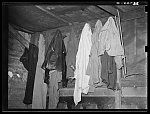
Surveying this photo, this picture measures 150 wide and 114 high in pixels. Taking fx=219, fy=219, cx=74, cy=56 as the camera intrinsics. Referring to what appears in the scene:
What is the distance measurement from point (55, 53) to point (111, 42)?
1.88ft

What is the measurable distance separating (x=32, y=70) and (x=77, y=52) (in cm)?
51

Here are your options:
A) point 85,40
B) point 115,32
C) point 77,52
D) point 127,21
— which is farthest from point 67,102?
point 127,21

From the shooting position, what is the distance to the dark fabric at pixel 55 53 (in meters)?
2.18

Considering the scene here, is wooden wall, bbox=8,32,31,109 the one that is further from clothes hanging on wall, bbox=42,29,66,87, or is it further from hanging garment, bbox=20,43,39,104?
clothes hanging on wall, bbox=42,29,66,87

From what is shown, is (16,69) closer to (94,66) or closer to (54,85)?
(54,85)

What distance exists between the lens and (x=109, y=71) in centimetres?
203

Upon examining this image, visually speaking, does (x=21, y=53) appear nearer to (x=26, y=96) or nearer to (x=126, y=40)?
(x=26, y=96)

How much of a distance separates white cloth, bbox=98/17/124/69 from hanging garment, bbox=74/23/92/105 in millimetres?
134

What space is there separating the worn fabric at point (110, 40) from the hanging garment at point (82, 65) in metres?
0.13

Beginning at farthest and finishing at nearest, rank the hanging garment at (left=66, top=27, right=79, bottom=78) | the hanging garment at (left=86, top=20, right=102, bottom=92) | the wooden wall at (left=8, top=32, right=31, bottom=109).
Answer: the hanging garment at (left=66, top=27, right=79, bottom=78) → the hanging garment at (left=86, top=20, right=102, bottom=92) → the wooden wall at (left=8, top=32, right=31, bottom=109)

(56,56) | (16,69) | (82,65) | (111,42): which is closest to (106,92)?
(82,65)

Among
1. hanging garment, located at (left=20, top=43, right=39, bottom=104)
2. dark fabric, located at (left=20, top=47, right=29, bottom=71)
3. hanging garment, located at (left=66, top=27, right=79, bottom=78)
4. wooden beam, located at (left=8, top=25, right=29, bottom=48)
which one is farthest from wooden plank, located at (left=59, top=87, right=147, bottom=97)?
wooden beam, located at (left=8, top=25, right=29, bottom=48)

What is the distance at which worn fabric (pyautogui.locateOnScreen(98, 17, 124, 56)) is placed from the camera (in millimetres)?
1992

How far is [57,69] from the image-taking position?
7.17 ft
